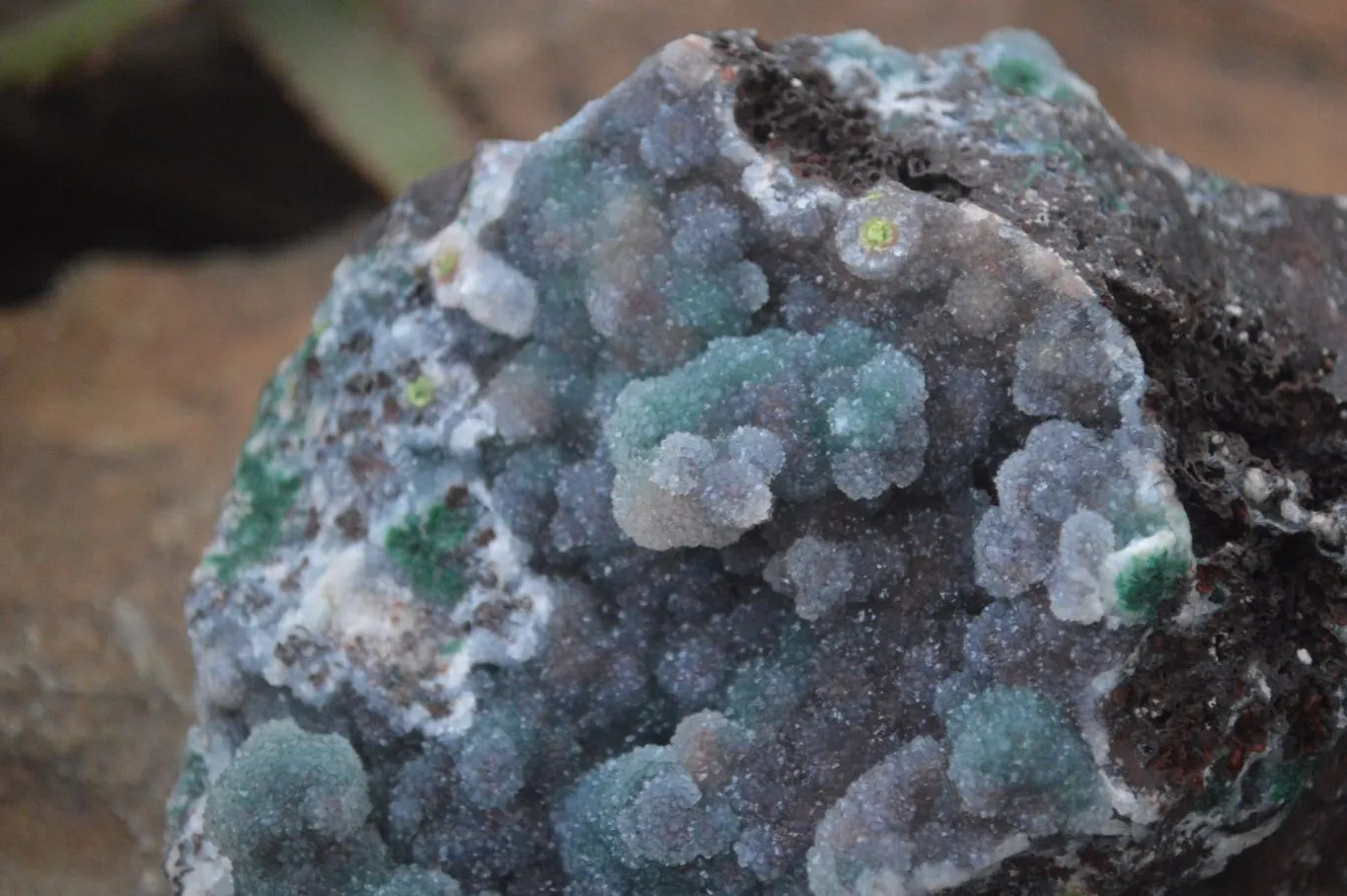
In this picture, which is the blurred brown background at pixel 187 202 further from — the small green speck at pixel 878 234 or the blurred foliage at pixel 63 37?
the small green speck at pixel 878 234

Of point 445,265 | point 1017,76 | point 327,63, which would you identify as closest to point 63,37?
point 327,63

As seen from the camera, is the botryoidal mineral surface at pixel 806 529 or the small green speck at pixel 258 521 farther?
the small green speck at pixel 258 521

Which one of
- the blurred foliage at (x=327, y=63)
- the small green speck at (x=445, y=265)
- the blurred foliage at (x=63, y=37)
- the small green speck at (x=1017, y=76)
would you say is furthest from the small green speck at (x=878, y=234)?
the blurred foliage at (x=63, y=37)

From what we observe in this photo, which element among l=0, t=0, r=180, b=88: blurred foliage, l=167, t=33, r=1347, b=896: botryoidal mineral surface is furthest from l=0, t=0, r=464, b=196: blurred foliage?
l=167, t=33, r=1347, b=896: botryoidal mineral surface

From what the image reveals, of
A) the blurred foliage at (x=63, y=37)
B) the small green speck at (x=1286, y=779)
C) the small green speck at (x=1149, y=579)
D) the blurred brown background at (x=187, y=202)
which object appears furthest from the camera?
the blurred foliage at (x=63, y=37)

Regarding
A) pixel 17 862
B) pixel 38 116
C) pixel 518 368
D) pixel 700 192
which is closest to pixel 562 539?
pixel 518 368

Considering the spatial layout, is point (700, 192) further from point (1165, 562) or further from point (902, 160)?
point (1165, 562)

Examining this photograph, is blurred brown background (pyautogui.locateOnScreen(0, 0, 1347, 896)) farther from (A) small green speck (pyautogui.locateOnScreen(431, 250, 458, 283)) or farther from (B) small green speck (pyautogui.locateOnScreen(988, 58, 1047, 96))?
(B) small green speck (pyautogui.locateOnScreen(988, 58, 1047, 96))

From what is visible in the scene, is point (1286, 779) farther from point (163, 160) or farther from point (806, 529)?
point (163, 160)
